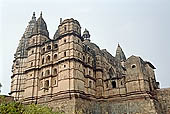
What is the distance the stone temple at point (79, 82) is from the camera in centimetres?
2353

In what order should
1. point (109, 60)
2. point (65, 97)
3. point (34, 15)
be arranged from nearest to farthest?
point (65, 97) < point (109, 60) < point (34, 15)

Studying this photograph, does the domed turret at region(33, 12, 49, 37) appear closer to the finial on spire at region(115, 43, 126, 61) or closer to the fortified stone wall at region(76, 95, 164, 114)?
the fortified stone wall at region(76, 95, 164, 114)

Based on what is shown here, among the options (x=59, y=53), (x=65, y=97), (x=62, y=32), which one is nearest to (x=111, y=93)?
(x=65, y=97)

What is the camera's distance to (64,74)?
24047mm

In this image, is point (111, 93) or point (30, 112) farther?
point (111, 93)

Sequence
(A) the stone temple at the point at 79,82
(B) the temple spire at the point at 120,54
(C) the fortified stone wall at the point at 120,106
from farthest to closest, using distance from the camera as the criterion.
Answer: (B) the temple spire at the point at 120,54
(A) the stone temple at the point at 79,82
(C) the fortified stone wall at the point at 120,106

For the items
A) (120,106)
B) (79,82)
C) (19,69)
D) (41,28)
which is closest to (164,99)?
(120,106)

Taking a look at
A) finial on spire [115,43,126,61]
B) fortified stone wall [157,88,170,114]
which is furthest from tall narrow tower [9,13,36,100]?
finial on spire [115,43,126,61]

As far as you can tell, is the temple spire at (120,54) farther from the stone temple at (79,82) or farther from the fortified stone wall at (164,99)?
the fortified stone wall at (164,99)

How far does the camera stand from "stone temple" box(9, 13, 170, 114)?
77.2 feet

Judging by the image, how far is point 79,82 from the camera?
78.2 feet

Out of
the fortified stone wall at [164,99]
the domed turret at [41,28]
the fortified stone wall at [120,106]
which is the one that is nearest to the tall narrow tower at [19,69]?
the domed turret at [41,28]

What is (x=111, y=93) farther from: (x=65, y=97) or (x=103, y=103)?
(x=65, y=97)

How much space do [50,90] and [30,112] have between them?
11.0m
